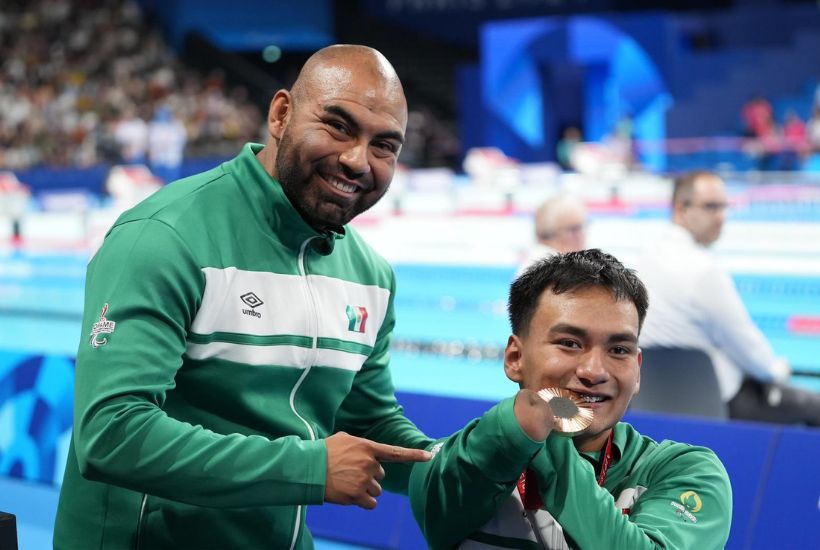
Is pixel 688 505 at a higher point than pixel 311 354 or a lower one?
lower

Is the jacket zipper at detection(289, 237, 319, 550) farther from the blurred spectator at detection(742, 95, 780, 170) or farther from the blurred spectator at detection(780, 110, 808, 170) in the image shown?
the blurred spectator at detection(742, 95, 780, 170)

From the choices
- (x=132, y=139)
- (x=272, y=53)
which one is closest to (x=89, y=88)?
(x=132, y=139)

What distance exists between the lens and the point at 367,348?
2170 mm

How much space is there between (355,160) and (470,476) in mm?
580

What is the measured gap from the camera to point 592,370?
1818 millimetres

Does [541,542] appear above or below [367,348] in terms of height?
below

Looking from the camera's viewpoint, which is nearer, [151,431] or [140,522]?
[151,431]

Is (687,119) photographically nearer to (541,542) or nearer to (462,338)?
(462,338)

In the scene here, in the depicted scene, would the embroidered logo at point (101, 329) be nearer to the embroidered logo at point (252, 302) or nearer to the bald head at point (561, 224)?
the embroidered logo at point (252, 302)

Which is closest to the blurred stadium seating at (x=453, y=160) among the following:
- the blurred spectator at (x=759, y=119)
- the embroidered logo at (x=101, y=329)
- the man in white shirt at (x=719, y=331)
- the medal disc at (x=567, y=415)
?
the blurred spectator at (x=759, y=119)

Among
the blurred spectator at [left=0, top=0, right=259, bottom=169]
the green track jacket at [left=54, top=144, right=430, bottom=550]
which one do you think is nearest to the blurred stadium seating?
the blurred spectator at [left=0, top=0, right=259, bottom=169]

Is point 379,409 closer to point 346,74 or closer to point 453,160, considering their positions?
point 346,74

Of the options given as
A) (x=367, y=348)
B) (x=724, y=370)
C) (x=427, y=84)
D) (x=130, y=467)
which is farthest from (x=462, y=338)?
(x=427, y=84)

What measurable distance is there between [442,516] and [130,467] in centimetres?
53
